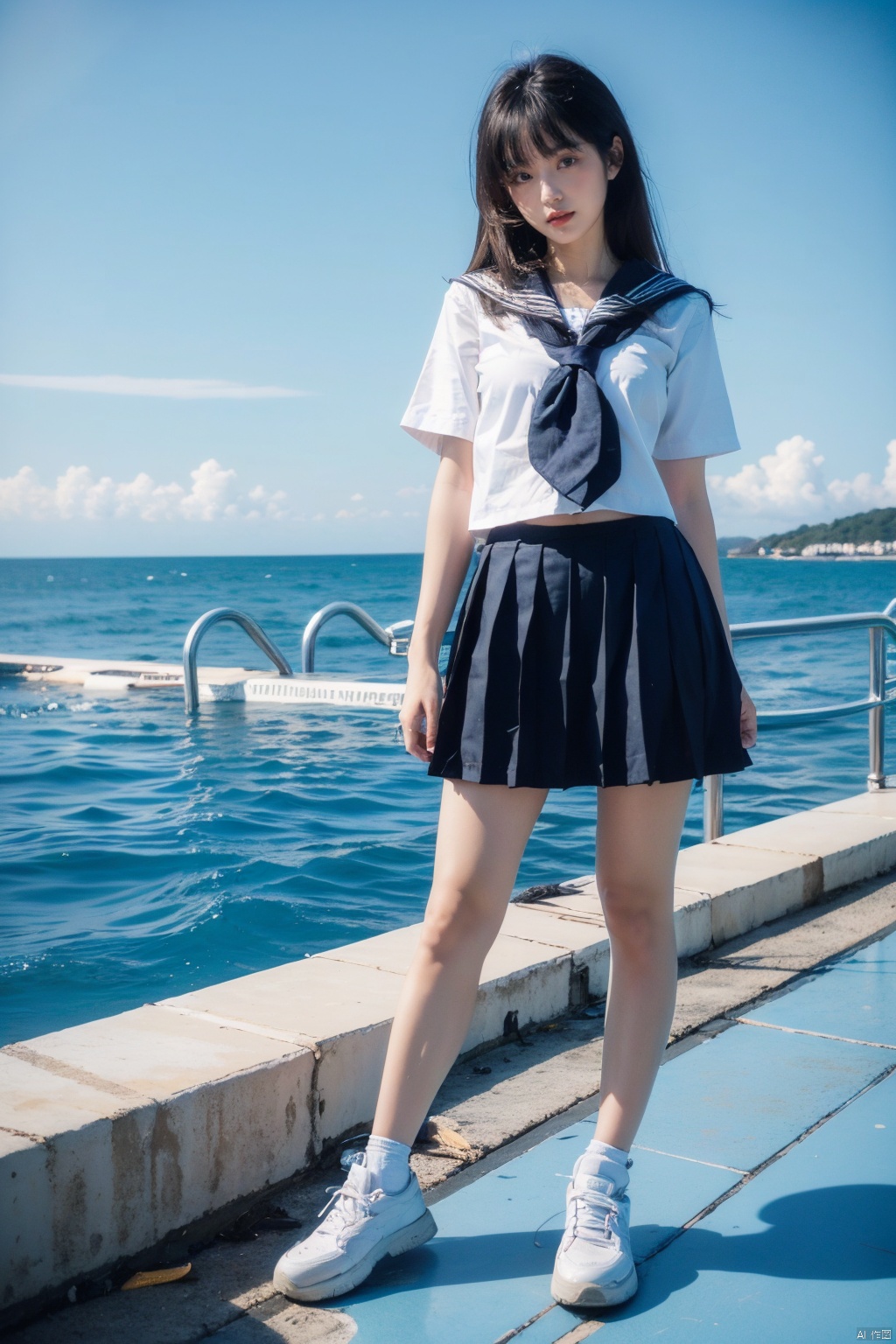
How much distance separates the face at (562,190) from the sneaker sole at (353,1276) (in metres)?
1.42

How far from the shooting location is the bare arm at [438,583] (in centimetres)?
162

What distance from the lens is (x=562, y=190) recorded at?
1.59 m

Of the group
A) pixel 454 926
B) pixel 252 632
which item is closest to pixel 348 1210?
pixel 454 926

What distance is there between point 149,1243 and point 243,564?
97881 mm

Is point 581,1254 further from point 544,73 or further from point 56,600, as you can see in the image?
point 56,600

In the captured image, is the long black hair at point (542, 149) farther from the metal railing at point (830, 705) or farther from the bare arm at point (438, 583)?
the metal railing at point (830, 705)

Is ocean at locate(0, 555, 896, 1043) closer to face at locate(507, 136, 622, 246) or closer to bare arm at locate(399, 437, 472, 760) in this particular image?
bare arm at locate(399, 437, 472, 760)

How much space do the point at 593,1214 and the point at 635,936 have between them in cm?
38

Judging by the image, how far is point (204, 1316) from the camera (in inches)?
58.8

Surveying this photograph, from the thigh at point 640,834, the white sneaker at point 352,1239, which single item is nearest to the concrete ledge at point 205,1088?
the white sneaker at point 352,1239

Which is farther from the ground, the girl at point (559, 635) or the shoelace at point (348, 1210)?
the girl at point (559, 635)

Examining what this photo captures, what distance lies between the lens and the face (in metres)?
1.59

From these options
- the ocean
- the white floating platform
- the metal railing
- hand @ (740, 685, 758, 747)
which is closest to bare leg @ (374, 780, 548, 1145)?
hand @ (740, 685, 758, 747)

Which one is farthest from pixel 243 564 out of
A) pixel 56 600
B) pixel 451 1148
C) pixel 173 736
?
pixel 451 1148
